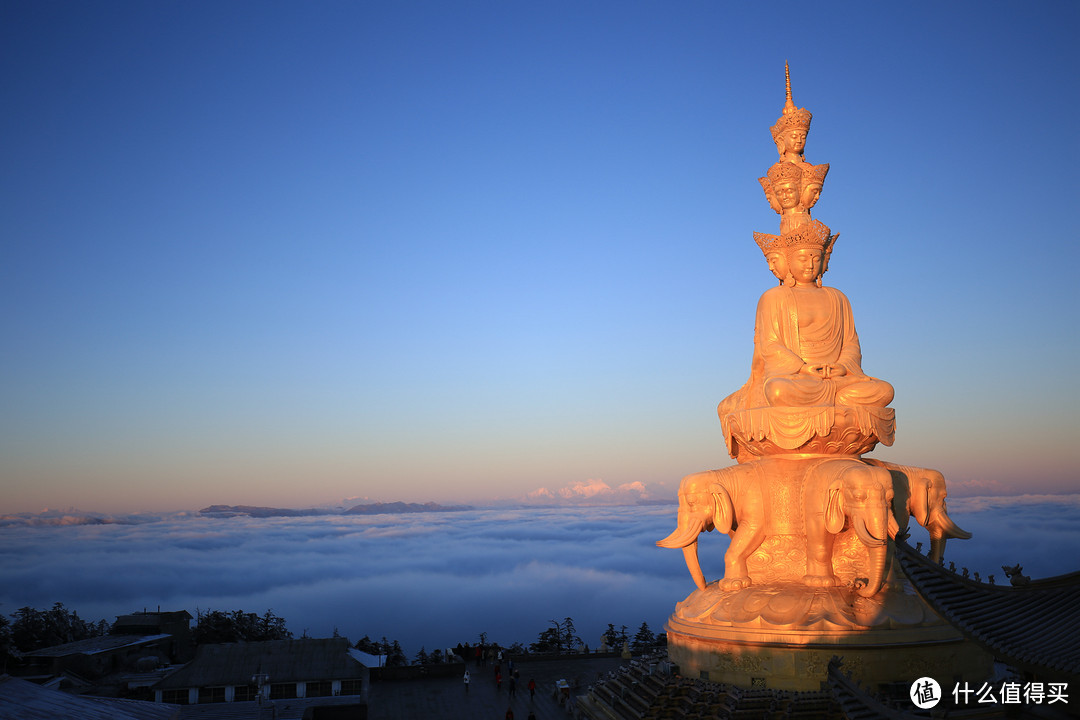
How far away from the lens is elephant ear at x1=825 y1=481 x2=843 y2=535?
15.6 metres

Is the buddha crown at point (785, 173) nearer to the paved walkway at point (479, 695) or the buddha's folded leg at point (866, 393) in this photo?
the buddha's folded leg at point (866, 393)

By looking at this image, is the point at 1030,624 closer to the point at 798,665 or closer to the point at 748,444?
the point at 798,665

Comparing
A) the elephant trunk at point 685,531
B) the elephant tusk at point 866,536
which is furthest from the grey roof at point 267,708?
the elephant tusk at point 866,536

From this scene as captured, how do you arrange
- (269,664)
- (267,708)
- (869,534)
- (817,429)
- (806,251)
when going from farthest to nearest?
1. (269,664)
2. (806,251)
3. (267,708)
4. (817,429)
5. (869,534)

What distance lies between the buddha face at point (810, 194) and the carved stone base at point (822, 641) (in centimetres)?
869

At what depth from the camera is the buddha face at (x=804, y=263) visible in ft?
60.5

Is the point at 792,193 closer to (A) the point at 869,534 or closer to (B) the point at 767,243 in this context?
(B) the point at 767,243

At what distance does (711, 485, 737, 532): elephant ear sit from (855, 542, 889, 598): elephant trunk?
286 cm

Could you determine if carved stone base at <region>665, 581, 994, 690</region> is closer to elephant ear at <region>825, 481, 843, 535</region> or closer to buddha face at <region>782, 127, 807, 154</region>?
elephant ear at <region>825, 481, 843, 535</region>

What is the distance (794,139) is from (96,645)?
80.2 feet

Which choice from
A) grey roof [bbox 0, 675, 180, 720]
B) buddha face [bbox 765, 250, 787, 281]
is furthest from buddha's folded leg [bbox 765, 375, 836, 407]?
grey roof [bbox 0, 675, 180, 720]

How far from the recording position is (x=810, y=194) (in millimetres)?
19000

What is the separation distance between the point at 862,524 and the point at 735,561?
2.85m

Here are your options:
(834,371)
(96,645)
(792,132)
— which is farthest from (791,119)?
(96,645)
